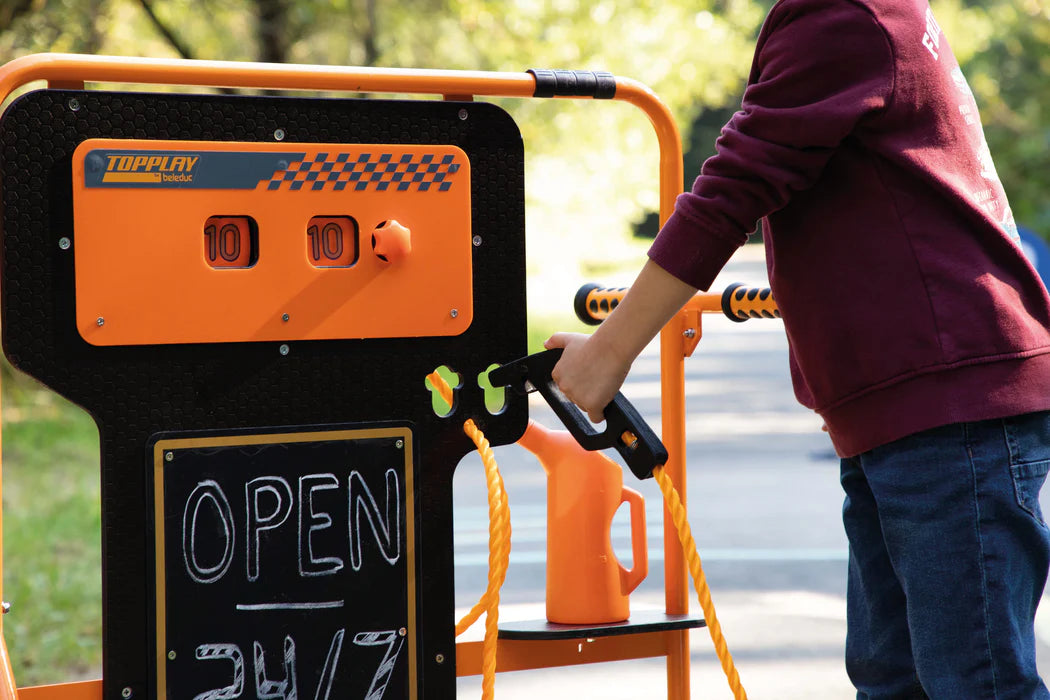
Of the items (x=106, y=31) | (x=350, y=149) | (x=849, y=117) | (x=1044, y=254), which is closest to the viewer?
(x=849, y=117)

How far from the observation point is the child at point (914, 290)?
5.79 feet

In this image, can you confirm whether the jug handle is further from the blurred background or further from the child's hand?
the blurred background

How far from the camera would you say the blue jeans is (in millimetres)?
1770

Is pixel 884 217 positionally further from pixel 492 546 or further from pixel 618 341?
pixel 492 546

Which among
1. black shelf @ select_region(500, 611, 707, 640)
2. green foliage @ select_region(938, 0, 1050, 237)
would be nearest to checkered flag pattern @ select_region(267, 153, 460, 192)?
black shelf @ select_region(500, 611, 707, 640)

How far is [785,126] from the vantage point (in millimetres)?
1757

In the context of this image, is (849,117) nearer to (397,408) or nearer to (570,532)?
(397,408)

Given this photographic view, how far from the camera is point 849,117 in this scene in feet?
5.67

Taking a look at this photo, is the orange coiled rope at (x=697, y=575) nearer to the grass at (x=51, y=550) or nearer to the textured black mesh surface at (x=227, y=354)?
the textured black mesh surface at (x=227, y=354)

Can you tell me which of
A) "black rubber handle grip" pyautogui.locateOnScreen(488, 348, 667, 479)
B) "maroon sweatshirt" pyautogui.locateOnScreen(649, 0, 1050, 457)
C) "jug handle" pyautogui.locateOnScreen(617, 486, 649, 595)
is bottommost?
"jug handle" pyautogui.locateOnScreen(617, 486, 649, 595)

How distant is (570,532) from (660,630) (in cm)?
27

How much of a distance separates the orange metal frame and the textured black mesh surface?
0.14ft

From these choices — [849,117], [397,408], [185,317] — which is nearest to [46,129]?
[185,317]

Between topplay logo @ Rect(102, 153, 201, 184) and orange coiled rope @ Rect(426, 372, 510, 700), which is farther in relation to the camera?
orange coiled rope @ Rect(426, 372, 510, 700)
